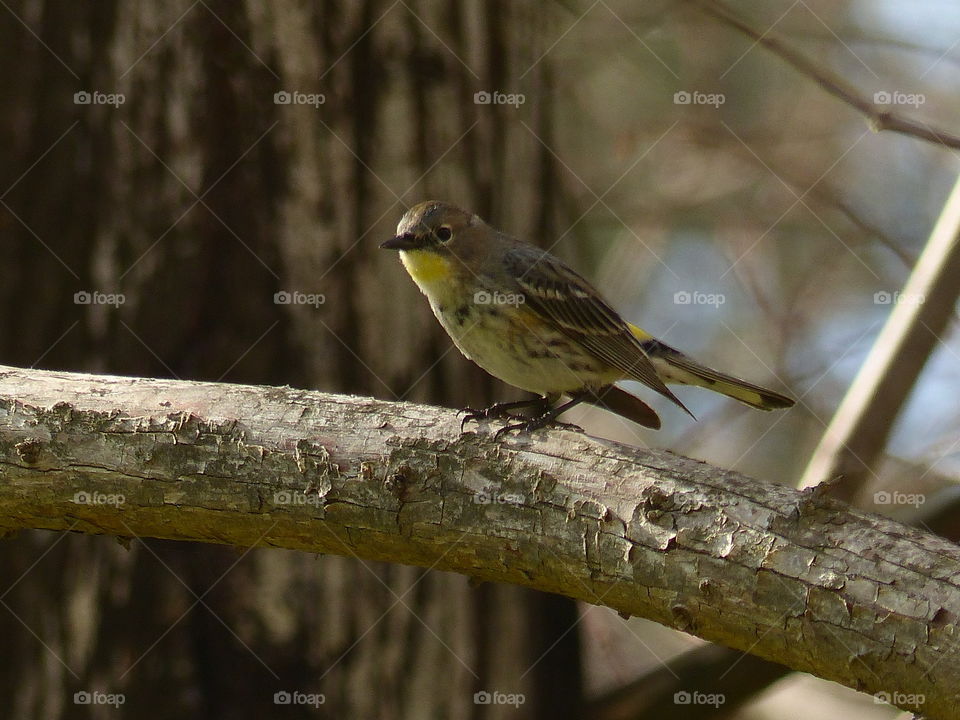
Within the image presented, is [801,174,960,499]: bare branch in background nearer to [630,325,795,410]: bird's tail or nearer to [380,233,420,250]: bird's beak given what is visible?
[630,325,795,410]: bird's tail

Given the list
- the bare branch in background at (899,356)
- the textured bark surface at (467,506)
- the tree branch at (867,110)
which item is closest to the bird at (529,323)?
the bare branch in background at (899,356)

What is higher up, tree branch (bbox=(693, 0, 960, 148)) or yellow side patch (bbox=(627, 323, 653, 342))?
tree branch (bbox=(693, 0, 960, 148))

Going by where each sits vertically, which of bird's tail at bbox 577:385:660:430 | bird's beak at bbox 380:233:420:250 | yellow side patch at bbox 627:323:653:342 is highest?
bird's beak at bbox 380:233:420:250

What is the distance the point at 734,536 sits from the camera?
2.73 metres

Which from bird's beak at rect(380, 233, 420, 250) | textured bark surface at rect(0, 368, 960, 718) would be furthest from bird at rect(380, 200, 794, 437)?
textured bark surface at rect(0, 368, 960, 718)

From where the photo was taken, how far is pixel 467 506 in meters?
3.00

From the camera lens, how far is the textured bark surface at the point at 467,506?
2641 millimetres

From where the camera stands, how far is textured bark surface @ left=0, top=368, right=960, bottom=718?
2641mm

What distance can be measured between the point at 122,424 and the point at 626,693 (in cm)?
262

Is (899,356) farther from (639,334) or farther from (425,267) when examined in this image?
(425,267)

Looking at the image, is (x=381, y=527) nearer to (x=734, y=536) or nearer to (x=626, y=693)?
(x=734, y=536)

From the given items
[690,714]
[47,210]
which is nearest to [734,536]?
[690,714]

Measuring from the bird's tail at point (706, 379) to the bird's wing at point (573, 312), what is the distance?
0.79 ft

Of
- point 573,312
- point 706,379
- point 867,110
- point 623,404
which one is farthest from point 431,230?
point 867,110
